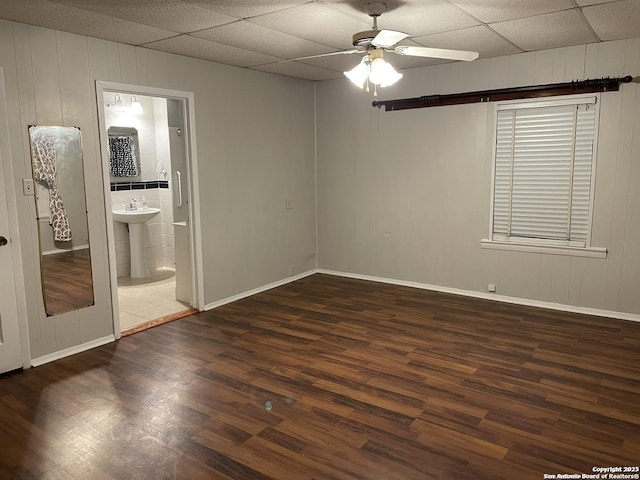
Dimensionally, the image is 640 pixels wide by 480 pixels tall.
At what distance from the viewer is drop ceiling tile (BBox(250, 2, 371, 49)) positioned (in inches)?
132

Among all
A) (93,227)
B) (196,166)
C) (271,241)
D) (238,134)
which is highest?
(238,134)

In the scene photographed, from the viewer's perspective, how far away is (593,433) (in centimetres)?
272

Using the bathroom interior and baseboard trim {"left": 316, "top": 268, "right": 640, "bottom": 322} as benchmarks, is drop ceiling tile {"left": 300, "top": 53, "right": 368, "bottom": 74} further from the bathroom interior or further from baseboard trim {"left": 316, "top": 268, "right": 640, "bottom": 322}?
baseboard trim {"left": 316, "top": 268, "right": 640, "bottom": 322}

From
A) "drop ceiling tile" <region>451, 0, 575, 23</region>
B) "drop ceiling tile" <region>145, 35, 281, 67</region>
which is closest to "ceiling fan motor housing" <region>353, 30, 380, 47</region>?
"drop ceiling tile" <region>451, 0, 575, 23</region>

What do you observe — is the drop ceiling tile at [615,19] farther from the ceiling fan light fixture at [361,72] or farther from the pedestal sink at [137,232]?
the pedestal sink at [137,232]

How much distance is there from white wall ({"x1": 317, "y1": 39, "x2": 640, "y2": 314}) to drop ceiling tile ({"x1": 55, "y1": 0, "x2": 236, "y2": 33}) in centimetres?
273

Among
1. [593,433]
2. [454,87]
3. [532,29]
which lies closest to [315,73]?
[454,87]

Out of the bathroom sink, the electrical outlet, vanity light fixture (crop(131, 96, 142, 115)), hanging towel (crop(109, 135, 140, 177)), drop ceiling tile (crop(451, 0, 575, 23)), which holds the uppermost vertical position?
drop ceiling tile (crop(451, 0, 575, 23))

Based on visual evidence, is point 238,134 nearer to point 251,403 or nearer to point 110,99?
point 110,99

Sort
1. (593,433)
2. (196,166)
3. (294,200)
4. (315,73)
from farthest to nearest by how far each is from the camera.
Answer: (294,200), (315,73), (196,166), (593,433)

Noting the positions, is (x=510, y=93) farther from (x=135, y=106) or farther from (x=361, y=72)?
(x=135, y=106)

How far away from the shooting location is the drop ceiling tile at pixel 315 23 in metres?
3.34

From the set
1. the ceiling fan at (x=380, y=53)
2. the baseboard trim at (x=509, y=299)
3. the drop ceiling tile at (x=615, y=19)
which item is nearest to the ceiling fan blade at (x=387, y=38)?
the ceiling fan at (x=380, y=53)

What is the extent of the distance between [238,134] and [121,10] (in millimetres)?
2147
